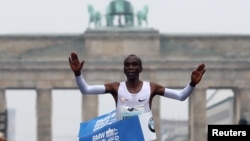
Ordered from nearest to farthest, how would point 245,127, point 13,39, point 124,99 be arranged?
1. point 245,127
2. point 124,99
3. point 13,39

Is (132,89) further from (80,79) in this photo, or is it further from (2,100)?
(2,100)

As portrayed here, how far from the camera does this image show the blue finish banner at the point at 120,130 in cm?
818

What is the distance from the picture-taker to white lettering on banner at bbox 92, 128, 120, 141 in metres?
8.17

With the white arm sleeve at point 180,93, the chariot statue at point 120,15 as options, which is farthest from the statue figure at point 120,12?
the white arm sleeve at point 180,93

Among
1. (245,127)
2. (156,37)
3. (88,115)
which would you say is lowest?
(88,115)

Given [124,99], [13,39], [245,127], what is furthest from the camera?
[13,39]

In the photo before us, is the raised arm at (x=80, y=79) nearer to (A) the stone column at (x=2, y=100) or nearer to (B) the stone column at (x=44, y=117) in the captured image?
(A) the stone column at (x=2, y=100)

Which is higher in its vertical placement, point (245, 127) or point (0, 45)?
point (245, 127)

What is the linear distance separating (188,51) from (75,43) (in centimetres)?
727

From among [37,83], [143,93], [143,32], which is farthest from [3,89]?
[143,93]

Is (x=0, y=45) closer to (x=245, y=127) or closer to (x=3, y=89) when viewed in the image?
(x=3, y=89)

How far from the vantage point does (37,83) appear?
263 feet

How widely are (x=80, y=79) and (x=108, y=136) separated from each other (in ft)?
2.17

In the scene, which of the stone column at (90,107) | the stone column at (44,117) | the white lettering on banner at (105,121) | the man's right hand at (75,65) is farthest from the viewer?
the stone column at (90,107)
